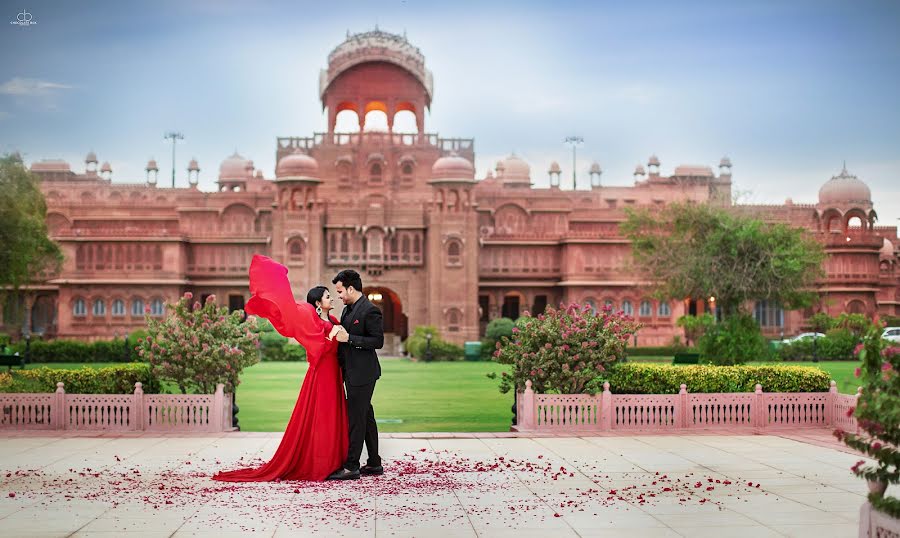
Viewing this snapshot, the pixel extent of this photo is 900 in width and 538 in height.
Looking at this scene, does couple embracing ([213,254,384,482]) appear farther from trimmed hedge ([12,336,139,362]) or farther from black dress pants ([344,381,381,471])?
trimmed hedge ([12,336,139,362])

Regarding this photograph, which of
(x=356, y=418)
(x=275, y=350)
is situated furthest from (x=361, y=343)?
(x=275, y=350)

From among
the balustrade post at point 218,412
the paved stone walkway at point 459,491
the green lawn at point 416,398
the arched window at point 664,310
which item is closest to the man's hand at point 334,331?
the paved stone walkway at point 459,491

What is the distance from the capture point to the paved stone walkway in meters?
7.97

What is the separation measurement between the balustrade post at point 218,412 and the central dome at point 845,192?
145 ft

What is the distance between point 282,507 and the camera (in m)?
8.62

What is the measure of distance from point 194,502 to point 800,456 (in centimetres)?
713

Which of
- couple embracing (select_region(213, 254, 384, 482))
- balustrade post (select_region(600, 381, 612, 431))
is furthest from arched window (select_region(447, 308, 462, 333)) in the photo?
couple embracing (select_region(213, 254, 384, 482))

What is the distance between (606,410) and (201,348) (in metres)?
6.15

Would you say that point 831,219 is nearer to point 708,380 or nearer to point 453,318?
point 453,318

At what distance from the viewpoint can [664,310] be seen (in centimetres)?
4728

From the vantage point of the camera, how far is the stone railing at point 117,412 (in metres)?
14.5

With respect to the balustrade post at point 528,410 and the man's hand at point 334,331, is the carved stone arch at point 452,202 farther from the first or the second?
the man's hand at point 334,331

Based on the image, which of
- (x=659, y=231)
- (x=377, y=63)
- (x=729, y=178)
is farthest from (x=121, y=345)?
(x=729, y=178)

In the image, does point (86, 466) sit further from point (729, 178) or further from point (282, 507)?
point (729, 178)
